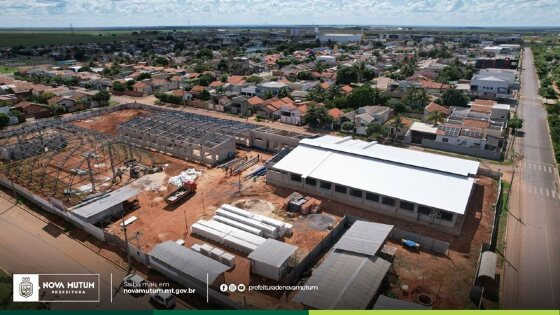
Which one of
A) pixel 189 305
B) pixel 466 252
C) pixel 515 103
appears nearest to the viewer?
pixel 189 305

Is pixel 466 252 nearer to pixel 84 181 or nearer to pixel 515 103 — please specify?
pixel 84 181

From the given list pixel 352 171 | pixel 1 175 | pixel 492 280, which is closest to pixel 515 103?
pixel 352 171

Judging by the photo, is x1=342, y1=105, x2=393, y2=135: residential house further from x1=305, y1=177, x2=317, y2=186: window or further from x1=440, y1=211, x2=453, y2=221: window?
x1=440, y1=211, x2=453, y2=221: window

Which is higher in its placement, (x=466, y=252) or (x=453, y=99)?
(x=453, y=99)

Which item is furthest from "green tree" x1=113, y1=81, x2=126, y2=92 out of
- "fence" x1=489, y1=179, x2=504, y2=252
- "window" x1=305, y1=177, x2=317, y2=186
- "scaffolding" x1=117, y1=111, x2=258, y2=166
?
"fence" x1=489, y1=179, x2=504, y2=252

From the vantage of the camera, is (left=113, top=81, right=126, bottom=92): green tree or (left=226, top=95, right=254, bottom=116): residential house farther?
(left=113, top=81, right=126, bottom=92): green tree

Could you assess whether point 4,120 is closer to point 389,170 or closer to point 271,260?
point 271,260
